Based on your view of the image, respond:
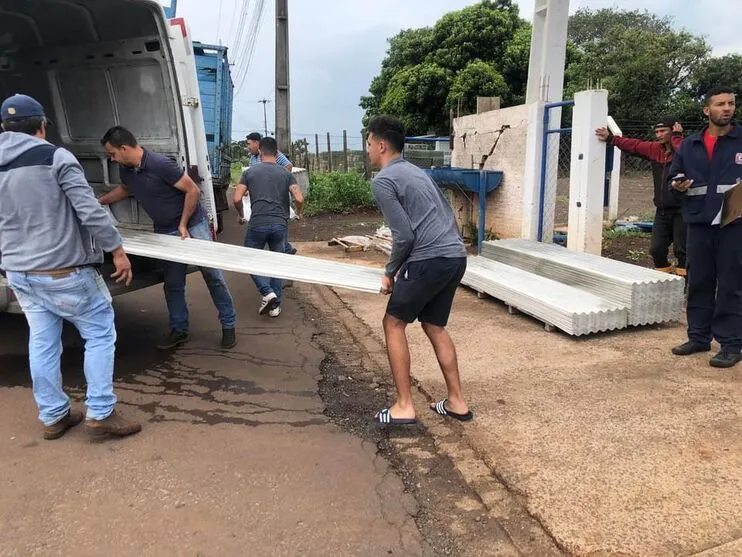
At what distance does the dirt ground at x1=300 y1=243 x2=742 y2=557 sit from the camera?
2535mm

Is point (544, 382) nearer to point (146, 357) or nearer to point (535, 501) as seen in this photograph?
point (535, 501)

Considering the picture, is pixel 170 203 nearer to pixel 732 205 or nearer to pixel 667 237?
→ pixel 732 205

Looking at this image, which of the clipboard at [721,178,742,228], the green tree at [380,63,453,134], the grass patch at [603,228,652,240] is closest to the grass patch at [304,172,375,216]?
the grass patch at [603,228,652,240]

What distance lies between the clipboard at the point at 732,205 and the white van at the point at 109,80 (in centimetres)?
392

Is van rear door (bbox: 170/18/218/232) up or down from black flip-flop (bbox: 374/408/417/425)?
up

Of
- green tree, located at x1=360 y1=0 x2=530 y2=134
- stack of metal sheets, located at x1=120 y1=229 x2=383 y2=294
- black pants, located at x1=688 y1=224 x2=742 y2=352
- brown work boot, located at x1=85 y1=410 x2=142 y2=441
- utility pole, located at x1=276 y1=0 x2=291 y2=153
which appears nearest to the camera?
brown work boot, located at x1=85 y1=410 x2=142 y2=441

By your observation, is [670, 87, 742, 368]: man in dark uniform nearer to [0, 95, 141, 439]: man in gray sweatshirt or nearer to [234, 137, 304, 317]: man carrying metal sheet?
[234, 137, 304, 317]: man carrying metal sheet

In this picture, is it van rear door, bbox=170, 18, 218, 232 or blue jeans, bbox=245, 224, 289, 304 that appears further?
blue jeans, bbox=245, 224, 289, 304

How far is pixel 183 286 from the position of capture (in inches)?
194

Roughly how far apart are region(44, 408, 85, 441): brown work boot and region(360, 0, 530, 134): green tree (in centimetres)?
1686

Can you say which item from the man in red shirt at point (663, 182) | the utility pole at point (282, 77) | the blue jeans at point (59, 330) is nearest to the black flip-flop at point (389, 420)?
the blue jeans at point (59, 330)

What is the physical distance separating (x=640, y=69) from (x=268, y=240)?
69.8 feet

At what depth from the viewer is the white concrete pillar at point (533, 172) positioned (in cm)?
738

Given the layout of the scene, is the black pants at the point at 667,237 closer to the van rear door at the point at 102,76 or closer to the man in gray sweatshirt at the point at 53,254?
the van rear door at the point at 102,76
